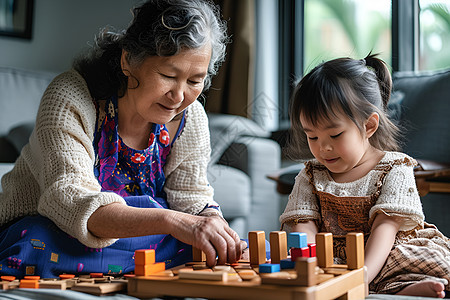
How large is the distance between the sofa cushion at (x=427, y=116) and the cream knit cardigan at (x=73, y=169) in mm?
930

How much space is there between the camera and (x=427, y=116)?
2145 mm

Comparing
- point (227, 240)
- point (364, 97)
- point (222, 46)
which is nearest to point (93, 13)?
point (222, 46)

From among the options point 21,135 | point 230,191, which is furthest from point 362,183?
point 21,135

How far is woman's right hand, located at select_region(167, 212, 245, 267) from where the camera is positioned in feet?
3.25

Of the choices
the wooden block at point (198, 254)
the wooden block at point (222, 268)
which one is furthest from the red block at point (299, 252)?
the wooden block at point (198, 254)

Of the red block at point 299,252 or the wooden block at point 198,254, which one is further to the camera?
the wooden block at point 198,254

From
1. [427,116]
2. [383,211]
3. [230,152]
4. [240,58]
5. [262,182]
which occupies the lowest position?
[383,211]

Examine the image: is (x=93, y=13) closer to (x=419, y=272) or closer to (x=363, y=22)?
(x=363, y=22)

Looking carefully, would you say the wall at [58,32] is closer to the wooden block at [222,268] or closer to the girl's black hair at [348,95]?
the girl's black hair at [348,95]

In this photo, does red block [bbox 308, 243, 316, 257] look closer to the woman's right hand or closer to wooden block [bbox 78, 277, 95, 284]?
the woman's right hand

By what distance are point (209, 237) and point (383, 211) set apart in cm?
42

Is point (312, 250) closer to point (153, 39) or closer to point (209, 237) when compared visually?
point (209, 237)

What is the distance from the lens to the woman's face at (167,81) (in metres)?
1.27

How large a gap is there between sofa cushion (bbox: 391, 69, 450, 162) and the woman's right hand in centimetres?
123
